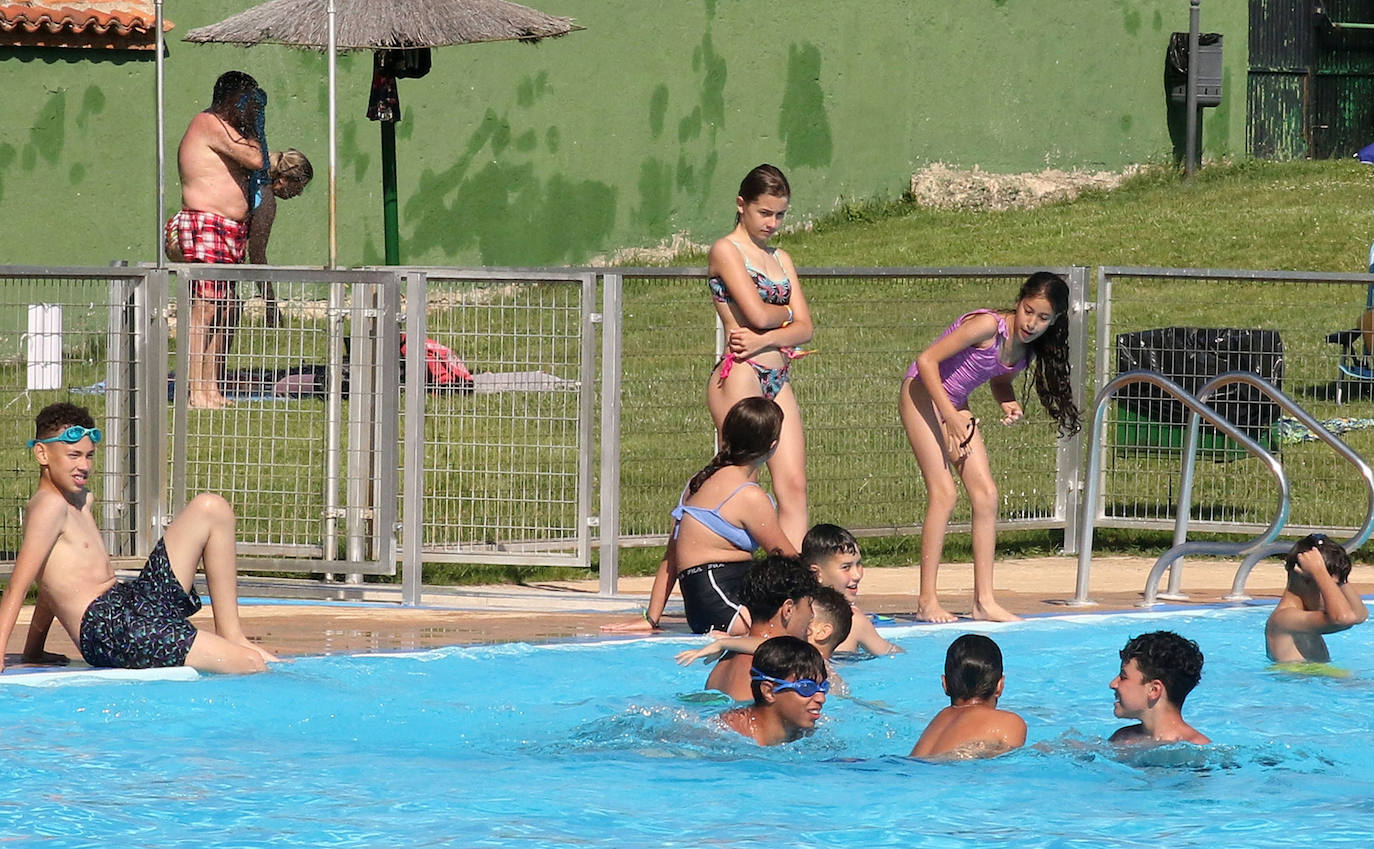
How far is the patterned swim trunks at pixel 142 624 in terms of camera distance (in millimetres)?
6953

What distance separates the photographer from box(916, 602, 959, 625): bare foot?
8211 mm

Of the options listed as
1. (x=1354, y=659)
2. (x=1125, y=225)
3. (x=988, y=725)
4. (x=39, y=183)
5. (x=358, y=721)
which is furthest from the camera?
(x=1125, y=225)

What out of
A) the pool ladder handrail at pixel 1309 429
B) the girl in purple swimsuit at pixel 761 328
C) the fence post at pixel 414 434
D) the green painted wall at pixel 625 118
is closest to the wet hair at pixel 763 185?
the girl in purple swimsuit at pixel 761 328

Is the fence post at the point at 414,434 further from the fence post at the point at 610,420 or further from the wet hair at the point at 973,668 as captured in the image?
the wet hair at the point at 973,668

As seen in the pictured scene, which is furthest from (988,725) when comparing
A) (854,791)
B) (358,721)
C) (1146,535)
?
(1146,535)

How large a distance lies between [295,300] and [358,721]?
2.34 metres

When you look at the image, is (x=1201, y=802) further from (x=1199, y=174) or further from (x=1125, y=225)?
(x=1199, y=174)

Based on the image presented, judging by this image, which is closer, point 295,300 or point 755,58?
point 295,300

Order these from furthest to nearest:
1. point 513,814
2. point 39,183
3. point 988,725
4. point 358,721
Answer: point 39,183 < point 358,721 < point 988,725 < point 513,814

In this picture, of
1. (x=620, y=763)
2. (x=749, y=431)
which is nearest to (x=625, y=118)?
(x=749, y=431)

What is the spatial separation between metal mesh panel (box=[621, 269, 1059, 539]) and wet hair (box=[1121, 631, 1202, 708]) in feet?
11.9

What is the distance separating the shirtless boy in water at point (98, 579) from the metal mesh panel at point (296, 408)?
56.5 inches

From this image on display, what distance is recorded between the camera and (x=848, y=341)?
34.1ft

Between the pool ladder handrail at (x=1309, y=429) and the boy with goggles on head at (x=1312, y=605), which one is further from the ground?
the pool ladder handrail at (x=1309, y=429)
